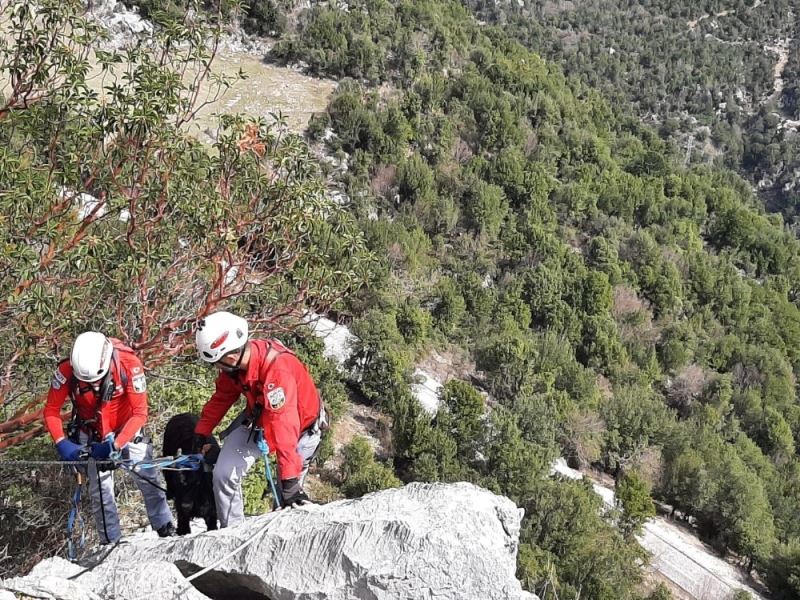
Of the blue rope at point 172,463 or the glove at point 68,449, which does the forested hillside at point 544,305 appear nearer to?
the blue rope at point 172,463

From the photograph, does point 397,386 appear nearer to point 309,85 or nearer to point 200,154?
point 200,154

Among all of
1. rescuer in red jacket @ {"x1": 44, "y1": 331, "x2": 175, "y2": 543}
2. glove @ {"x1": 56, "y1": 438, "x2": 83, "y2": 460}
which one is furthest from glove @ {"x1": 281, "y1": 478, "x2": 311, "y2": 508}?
glove @ {"x1": 56, "y1": 438, "x2": 83, "y2": 460}

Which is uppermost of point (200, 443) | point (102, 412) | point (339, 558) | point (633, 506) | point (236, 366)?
point (236, 366)

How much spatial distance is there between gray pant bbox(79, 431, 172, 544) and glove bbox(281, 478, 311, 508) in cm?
149

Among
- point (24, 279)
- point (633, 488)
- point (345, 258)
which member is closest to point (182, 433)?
point (24, 279)

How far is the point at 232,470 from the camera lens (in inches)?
201

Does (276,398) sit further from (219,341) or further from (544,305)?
(544,305)

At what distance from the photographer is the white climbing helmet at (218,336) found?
4.60 metres

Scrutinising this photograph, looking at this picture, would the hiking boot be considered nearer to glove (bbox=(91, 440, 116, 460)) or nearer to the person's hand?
the person's hand

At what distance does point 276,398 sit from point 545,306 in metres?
26.4

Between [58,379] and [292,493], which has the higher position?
[292,493]

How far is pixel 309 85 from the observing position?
96.6 ft

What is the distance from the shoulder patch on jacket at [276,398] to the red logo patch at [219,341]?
0.50 m

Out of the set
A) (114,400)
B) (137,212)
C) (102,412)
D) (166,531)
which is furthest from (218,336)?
(137,212)
